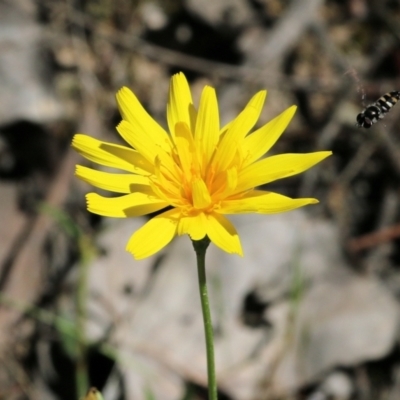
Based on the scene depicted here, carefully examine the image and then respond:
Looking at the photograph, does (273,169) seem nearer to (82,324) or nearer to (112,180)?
(112,180)

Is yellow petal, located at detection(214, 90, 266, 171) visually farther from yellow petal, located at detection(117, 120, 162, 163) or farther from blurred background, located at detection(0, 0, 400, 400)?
blurred background, located at detection(0, 0, 400, 400)

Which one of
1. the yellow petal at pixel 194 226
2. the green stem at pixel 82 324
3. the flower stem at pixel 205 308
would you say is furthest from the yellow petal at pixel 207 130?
the green stem at pixel 82 324

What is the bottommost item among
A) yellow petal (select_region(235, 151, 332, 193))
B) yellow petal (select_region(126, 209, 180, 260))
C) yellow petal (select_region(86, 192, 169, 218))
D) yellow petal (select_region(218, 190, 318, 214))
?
yellow petal (select_region(126, 209, 180, 260))

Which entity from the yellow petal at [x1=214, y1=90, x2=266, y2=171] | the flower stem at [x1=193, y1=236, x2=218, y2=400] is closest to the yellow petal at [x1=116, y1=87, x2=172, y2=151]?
the yellow petal at [x1=214, y1=90, x2=266, y2=171]

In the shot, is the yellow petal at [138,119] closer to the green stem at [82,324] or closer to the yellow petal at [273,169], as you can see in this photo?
the yellow petal at [273,169]

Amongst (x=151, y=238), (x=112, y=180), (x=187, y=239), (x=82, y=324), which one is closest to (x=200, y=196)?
(x=151, y=238)

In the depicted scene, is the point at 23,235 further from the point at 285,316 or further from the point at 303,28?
the point at 303,28
